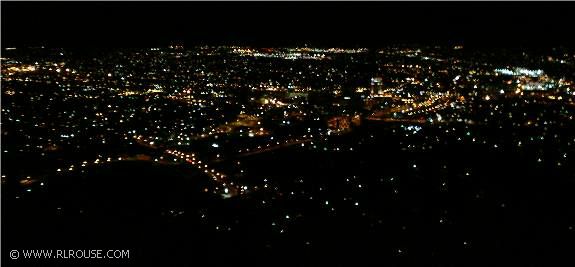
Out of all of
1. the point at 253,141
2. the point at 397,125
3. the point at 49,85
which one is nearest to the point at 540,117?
the point at 397,125

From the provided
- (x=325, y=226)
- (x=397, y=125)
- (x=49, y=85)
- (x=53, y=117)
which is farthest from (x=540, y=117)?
(x=49, y=85)

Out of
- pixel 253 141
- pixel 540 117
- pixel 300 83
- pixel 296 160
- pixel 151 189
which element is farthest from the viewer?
pixel 300 83

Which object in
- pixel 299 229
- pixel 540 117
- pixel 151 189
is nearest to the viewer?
pixel 299 229

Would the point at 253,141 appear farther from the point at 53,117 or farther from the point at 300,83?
the point at 300,83

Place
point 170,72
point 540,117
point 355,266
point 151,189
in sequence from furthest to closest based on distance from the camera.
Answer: point 170,72
point 540,117
point 151,189
point 355,266

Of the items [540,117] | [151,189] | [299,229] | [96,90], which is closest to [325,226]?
[299,229]

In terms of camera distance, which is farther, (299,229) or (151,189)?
(151,189)

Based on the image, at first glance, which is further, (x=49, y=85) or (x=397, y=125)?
(x=49, y=85)

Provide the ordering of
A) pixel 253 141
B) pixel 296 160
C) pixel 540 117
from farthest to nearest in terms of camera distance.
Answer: pixel 540 117, pixel 253 141, pixel 296 160

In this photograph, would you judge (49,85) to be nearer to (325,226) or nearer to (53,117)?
(53,117)
